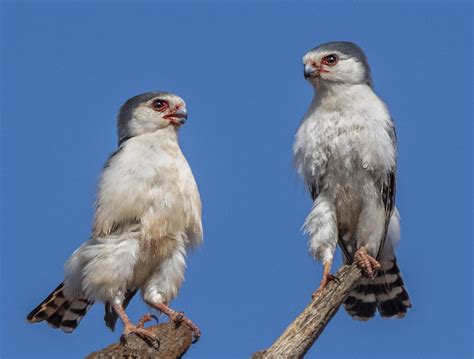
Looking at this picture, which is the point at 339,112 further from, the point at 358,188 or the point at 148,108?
the point at 148,108

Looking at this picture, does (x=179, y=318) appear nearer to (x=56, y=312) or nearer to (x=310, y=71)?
(x=56, y=312)

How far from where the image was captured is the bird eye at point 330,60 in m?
10.8

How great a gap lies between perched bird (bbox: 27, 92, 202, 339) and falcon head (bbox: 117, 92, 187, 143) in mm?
313

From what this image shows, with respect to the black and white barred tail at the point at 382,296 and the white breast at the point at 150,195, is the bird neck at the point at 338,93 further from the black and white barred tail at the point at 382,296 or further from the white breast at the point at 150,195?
the black and white barred tail at the point at 382,296

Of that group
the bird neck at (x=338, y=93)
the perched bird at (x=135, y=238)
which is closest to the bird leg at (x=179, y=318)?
the perched bird at (x=135, y=238)

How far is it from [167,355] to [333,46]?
4441 millimetres

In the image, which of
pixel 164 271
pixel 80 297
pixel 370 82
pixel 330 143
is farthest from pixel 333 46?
pixel 80 297

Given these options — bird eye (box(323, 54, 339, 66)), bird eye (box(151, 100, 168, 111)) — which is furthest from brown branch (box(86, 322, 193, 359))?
bird eye (box(323, 54, 339, 66))

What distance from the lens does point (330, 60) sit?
10781 mm

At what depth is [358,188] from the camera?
10.2 m

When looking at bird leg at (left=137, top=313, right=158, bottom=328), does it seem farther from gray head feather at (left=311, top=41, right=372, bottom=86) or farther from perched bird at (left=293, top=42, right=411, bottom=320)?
gray head feather at (left=311, top=41, right=372, bottom=86)

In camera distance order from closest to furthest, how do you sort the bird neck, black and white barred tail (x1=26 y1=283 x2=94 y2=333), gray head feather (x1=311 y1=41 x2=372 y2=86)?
black and white barred tail (x1=26 y1=283 x2=94 y2=333)
the bird neck
gray head feather (x1=311 y1=41 x2=372 y2=86)

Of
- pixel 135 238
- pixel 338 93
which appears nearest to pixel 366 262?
pixel 338 93

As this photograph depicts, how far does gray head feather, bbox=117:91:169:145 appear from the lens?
34.9 ft
